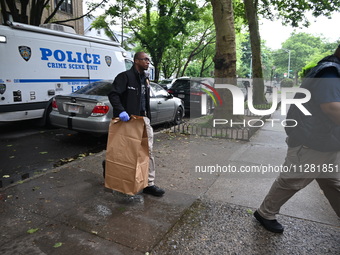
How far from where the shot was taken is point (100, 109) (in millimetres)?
6297

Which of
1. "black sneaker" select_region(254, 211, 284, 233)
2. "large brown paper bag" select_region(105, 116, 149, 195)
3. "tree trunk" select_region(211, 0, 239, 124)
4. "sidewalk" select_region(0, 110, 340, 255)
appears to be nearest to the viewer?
"sidewalk" select_region(0, 110, 340, 255)

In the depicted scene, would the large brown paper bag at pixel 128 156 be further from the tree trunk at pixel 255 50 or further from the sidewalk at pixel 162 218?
the tree trunk at pixel 255 50

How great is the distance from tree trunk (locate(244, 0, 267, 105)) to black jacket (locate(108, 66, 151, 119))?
11.7m

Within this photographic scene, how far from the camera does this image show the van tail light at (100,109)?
630 cm

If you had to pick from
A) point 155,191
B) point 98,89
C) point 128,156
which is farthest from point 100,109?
point 128,156

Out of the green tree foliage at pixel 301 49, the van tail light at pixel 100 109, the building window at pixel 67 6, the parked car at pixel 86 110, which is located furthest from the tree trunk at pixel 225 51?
the green tree foliage at pixel 301 49

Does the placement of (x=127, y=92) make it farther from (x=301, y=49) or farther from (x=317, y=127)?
(x=301, y=49)

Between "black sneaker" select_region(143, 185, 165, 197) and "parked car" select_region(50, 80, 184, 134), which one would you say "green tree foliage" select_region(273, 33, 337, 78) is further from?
"black sneaker" select_region(143, 185, 165, 197)

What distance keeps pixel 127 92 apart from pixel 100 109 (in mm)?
2853

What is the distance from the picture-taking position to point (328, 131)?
252 cm

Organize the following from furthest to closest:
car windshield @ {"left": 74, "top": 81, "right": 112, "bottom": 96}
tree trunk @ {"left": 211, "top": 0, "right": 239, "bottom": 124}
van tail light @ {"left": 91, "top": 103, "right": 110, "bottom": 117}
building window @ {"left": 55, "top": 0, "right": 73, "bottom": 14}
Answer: building window @ {"left": 55, "top": 0, "right": 73, "bottom": 14} < tree trunk @ {"left": 211, "top": 0, "right": 239, "bottom": 124} < car windshield @ {"left": 74, "top": 81, "right": 112, "bottom": 96} < van tail light @ {"left": 91, "top": 103, "right": 110, "bottom": 117}

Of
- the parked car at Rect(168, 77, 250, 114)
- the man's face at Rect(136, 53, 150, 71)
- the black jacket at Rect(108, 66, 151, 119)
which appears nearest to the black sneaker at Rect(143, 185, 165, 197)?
the black jacket at Rect(108, 66, 151, 119)

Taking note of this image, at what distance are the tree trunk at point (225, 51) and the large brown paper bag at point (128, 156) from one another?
17.8 ft

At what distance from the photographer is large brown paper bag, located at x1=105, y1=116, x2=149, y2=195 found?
3258 mm
